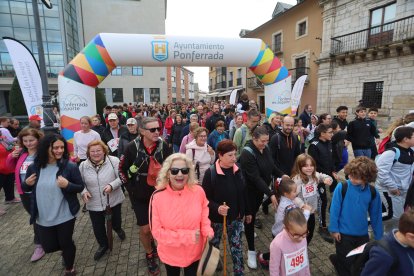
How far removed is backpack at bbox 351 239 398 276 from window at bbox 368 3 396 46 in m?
15.0

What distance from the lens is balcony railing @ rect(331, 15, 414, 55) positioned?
11340 millimetres

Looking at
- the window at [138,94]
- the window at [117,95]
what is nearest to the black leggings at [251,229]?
the window at [138,94]

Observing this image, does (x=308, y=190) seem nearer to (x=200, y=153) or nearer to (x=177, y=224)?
(x=200, y=153)

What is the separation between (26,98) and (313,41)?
18.6m

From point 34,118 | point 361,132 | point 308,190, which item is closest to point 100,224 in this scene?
point 308,190

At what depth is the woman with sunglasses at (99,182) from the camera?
294 centimetres

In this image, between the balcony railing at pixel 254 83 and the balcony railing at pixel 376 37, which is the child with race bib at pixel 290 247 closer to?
the balcony railing at pixel 376 37

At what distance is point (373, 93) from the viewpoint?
13.5 meters

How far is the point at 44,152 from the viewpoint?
2.51 metres

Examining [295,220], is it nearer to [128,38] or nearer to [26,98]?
[128,38]

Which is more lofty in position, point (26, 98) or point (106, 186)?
point (26, 98)

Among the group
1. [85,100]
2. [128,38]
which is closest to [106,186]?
[85,100]

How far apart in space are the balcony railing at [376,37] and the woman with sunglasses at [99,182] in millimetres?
14561

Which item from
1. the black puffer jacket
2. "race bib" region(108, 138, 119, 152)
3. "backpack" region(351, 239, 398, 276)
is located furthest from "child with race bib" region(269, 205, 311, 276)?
"race bib" region(108, 138, 119, 152)
